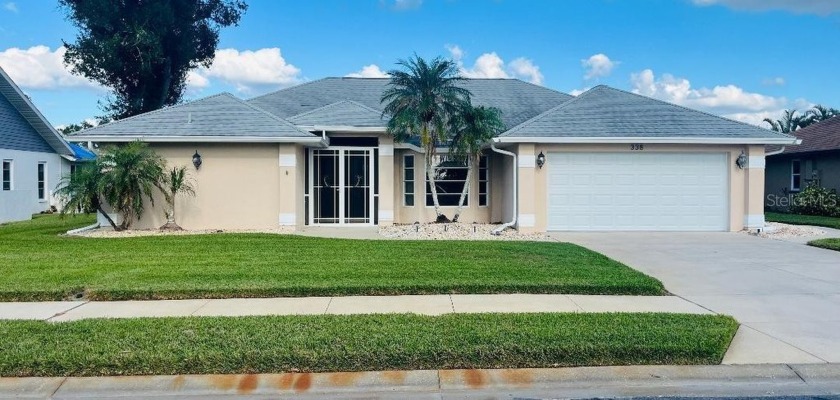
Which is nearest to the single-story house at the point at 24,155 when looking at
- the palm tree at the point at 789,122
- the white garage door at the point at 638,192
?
the white garage door at the point at 638,192

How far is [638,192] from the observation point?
1595cm

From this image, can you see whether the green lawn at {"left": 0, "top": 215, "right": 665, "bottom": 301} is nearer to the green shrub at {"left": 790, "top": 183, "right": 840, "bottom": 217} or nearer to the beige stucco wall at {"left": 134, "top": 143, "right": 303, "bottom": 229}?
the beige stucco wall at {"left": 134, "top": 143, "right": 303, "bottom": 229}

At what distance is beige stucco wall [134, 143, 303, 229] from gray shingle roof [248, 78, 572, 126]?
371 centimetres

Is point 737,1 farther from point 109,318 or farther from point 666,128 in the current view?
point 109,318

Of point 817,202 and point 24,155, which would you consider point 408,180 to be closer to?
point 24,155

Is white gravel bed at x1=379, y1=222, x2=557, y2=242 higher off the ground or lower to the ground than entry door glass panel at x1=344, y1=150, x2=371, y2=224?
lower

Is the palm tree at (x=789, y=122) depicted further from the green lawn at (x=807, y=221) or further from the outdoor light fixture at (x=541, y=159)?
the outdoor light fixture at (x=541, y=159)

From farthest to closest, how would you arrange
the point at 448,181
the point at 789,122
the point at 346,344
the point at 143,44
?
the point at 789,122
the point at 143,44
the point at 448,181
the point at 346,344

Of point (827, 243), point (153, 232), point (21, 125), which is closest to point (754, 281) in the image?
point (827, 243)

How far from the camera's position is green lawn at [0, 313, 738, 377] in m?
5.16

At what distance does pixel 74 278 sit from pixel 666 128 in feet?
45.2

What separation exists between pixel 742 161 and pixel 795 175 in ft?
41.9

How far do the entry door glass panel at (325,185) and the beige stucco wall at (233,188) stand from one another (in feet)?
3.42

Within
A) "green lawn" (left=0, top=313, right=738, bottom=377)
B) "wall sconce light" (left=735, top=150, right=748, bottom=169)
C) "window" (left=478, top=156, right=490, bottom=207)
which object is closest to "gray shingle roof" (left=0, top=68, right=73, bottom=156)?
"window" (left=478, top=156, right=490, bottom=207)
